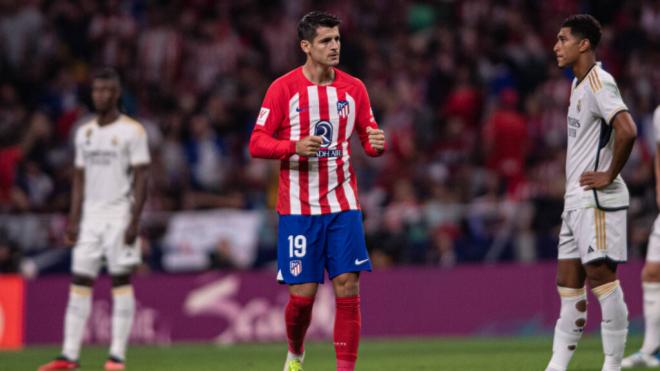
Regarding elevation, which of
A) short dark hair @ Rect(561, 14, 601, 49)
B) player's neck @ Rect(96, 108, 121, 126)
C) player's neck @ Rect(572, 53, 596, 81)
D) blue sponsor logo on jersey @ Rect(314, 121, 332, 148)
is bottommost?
blue sponsor logo on jersey @ Rect(314, 121, 332, 148)

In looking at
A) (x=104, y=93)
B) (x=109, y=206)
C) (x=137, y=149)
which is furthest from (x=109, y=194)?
(x=104, y=93)

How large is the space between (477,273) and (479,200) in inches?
49.7

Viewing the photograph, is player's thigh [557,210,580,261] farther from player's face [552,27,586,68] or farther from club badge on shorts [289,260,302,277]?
club badge on shorts [289,260,302,277]

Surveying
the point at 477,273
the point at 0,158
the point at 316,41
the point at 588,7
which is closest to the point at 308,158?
the point at 316,41

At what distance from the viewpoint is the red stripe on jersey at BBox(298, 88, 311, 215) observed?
811 centimetres

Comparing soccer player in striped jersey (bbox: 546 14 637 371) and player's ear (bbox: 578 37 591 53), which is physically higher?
player's ear (bbox: 578 37 591 53)

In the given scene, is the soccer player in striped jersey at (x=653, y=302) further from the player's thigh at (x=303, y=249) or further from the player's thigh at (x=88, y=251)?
the player's thigh at (x=88, y=251)

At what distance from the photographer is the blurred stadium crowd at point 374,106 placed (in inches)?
612

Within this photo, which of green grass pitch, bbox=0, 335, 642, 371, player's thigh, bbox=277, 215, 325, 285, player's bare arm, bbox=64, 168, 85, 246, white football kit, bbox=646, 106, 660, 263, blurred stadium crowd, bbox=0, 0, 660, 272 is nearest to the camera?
player's thigh, bbox=277, 215, 325, 285

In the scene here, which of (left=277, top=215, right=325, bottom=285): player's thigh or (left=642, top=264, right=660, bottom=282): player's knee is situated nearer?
(left=277, top=215, right=325, bottom=285): player's thigh

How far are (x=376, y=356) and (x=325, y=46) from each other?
4.75 metres

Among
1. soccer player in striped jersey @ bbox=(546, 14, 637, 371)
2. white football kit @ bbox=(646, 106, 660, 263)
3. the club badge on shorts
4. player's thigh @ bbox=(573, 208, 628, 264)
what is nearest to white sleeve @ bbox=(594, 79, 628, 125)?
soccer player in striped jersey @ bbox=(546, 14, 637, 371)

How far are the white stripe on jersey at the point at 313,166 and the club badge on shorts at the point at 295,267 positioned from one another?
0.35 meters

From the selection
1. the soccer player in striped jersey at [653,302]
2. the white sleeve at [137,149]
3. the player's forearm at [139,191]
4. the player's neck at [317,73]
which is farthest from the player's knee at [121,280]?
the soccer player in striped jersey at [653,302]
